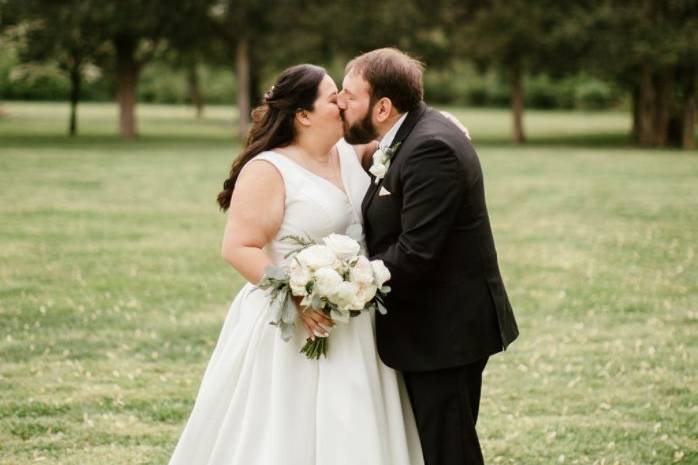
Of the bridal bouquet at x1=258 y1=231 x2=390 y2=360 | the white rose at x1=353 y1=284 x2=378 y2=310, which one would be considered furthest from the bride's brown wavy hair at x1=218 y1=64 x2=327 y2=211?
the white rose at x1=353 y1=284 x2=378 y2=310

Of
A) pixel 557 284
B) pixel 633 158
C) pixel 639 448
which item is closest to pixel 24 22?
pixel 633 158

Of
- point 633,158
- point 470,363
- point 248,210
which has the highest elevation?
point 248,210

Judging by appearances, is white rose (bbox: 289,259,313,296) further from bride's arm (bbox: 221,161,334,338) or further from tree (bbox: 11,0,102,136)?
tree (bbox: 11,0,102,136)

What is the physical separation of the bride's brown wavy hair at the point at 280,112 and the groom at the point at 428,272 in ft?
0.65

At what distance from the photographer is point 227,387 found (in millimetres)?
4602

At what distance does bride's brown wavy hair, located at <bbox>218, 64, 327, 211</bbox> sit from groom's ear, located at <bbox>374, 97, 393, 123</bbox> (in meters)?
0.35

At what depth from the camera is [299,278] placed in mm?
4035

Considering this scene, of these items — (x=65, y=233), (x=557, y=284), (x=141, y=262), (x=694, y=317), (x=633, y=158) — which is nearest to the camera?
(x=694, y=317)

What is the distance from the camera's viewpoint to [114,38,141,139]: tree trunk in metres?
39.9

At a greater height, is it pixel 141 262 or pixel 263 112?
pixel 263 112

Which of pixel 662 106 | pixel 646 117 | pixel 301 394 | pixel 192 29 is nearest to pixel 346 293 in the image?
pixel 301 394

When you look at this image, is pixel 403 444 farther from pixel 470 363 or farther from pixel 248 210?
pixel 248 210

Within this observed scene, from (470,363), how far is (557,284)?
7162mm

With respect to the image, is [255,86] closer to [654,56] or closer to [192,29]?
[192,29]
